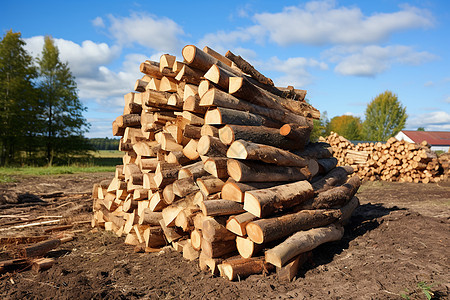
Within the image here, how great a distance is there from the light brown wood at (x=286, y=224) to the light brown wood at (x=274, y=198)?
0.13 meters

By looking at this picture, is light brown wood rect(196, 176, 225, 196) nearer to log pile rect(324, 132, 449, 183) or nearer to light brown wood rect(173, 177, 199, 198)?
light brown wood rect(173, 177, 199, 198)

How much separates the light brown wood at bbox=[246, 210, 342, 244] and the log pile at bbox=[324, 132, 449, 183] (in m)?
10.6

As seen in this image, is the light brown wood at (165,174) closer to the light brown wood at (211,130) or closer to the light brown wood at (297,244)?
the light brown wood at (211,130)

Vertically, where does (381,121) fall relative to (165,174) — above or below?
above

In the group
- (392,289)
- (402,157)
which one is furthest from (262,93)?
(402,157)

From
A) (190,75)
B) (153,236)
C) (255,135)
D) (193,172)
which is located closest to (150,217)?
(153,236)

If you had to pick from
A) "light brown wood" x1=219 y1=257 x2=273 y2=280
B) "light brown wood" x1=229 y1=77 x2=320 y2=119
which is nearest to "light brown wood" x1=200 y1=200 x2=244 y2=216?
"light brown wood" x1=219 y1=257 x2=273 y2=280

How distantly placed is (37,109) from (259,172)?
23.0 metres

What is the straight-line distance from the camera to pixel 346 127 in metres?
47.1

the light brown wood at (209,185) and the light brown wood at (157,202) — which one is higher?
the light brown wood at (209,185)

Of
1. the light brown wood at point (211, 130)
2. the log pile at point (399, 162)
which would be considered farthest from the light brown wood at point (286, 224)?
the log pile at point (399, 162)

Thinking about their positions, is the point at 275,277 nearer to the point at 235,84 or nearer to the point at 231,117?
the point at 231,117

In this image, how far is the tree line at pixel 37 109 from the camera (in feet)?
65.2

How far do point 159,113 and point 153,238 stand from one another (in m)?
2.05
